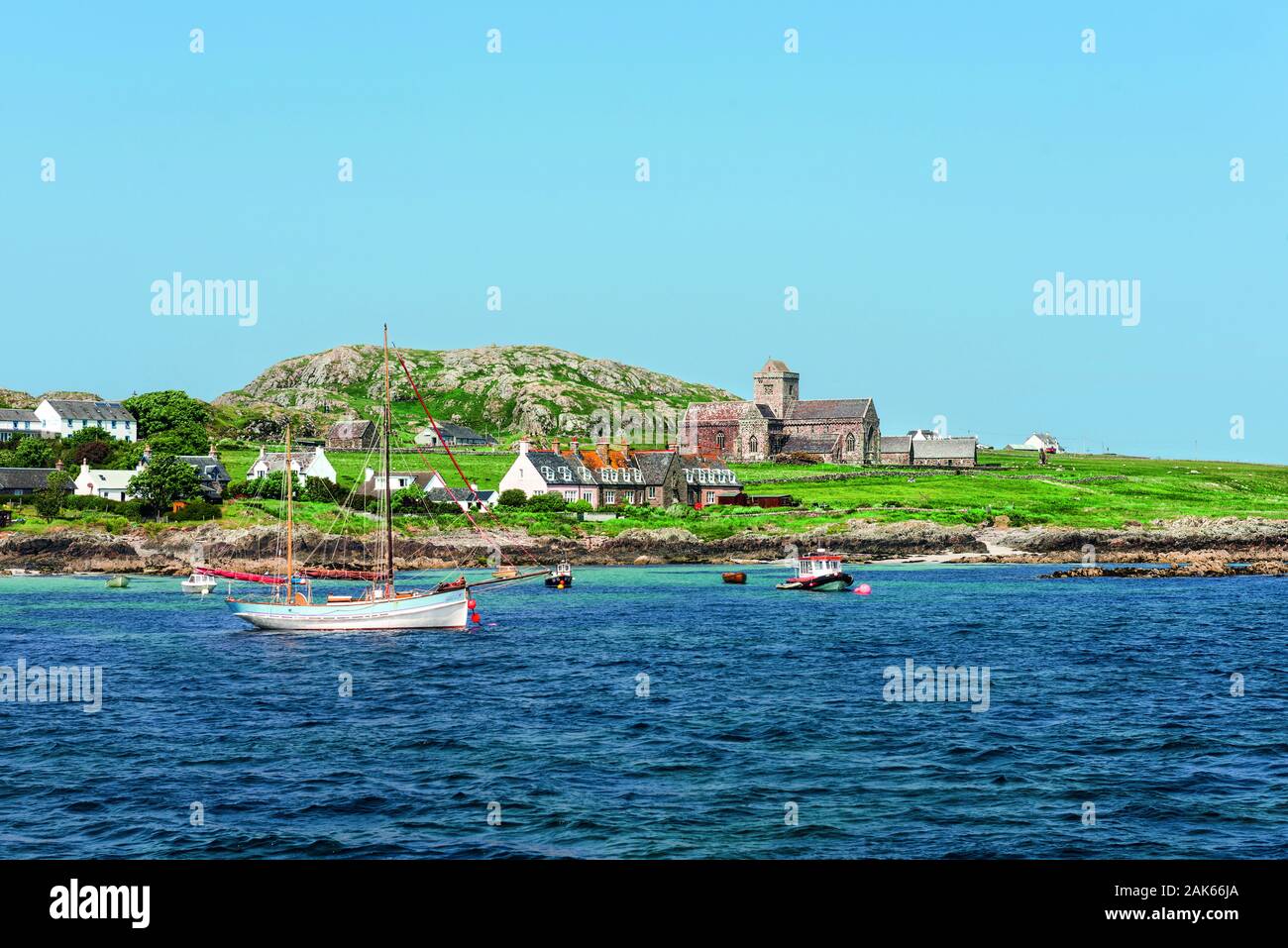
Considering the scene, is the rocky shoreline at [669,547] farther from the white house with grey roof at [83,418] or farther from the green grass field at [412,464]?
the white house with grey roof at [83,418]

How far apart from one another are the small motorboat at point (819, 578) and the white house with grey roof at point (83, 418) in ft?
405

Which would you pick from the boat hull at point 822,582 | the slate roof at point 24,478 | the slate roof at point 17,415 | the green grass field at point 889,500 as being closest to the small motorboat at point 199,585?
the green grass field at point 889,500

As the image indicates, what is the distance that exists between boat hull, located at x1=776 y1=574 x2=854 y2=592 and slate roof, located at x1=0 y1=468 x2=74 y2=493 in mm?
90029

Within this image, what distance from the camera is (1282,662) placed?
5231cm

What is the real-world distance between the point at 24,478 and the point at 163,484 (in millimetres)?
19212

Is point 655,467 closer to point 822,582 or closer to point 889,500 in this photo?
point 889,500

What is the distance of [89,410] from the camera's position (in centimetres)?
18238

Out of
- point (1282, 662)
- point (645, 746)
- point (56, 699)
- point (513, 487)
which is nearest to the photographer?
point (645, 746)

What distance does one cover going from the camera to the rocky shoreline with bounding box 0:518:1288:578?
376 feet

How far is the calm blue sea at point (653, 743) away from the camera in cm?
2478

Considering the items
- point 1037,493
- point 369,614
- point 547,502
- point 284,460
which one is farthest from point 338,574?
point 1037,493
